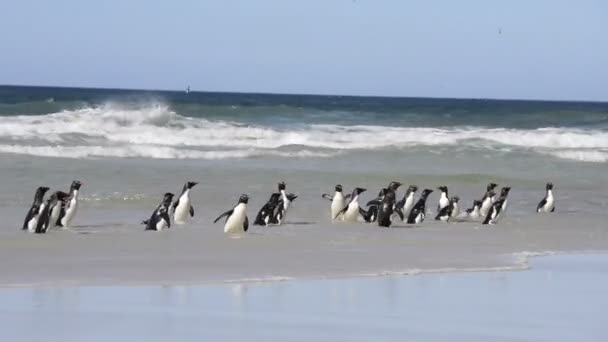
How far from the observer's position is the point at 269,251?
10727 millimetres

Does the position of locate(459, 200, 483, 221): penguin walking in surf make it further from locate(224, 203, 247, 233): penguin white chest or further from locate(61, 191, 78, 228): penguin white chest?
locate(61, 191, 78, 228): penguin white chest

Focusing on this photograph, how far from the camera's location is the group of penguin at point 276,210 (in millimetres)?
12352

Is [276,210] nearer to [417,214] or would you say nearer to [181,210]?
[181,210]

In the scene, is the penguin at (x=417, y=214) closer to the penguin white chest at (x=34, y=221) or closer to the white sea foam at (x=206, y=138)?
the penguin white chest at (x=34, y=221)

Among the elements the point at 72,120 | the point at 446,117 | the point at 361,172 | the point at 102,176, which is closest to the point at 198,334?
the point at 102,176

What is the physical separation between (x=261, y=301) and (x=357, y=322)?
3.00ft

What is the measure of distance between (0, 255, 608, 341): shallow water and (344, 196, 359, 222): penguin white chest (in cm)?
498

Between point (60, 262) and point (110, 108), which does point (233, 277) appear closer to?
point (60, 262)

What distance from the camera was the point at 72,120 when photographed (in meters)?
31.0

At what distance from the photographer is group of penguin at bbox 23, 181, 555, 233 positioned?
12.4m

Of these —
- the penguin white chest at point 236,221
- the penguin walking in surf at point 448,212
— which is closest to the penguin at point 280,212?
the penguin white chest at point 236,221

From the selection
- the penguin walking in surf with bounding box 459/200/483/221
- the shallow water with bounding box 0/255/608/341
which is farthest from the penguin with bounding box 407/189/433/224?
the shallow water with bounding box 0/255/608/341

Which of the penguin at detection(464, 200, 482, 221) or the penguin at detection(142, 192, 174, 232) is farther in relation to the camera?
the penguin at detection(464, 200, 482, 221)

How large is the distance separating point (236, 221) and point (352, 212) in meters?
2.13
